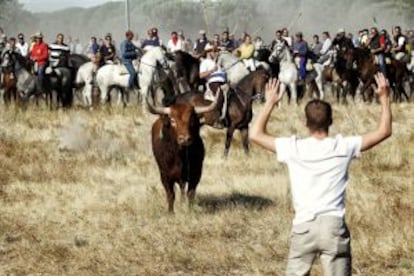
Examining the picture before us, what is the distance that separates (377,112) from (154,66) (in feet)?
22.5

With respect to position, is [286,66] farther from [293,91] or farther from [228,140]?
[228,140]

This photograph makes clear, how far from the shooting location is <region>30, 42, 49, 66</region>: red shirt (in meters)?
28.2

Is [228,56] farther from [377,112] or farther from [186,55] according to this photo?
[377,112]

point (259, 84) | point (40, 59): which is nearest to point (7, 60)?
point (40, 59)

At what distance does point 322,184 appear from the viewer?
21.2 feet

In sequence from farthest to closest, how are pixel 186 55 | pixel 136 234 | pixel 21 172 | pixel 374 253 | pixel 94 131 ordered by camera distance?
pixel 186 55
pixel 94 131
pixel 21 172
pixel 136 234
pixel 374 253

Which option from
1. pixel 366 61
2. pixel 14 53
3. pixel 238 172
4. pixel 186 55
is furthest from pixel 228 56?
pixel 238 172

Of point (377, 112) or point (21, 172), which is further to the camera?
point (377, 112)

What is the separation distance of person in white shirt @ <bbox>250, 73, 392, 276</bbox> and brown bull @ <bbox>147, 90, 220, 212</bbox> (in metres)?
5.43

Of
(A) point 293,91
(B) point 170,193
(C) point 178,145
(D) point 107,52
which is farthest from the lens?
(D) point 107,52

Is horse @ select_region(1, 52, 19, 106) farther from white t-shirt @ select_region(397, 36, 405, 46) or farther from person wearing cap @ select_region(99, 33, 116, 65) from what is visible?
white t-shirt @ select_region(397, 36, 405, 46)

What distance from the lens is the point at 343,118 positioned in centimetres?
2334

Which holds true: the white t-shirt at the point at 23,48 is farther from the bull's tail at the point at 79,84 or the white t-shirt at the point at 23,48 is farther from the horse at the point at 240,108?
the horse at the point at 240,108

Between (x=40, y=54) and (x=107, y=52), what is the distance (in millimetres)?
3426
